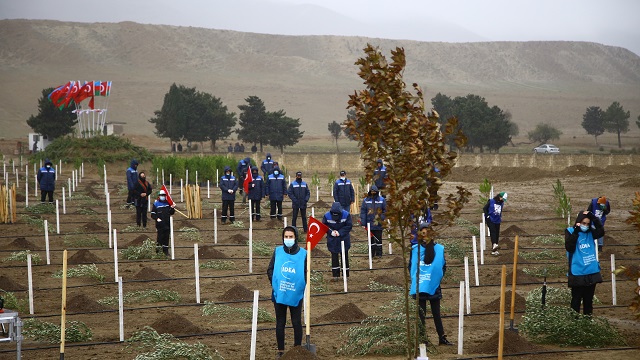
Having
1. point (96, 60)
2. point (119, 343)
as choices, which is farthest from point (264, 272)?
point (96, 60)

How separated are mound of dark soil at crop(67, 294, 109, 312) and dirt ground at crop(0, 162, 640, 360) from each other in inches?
0.8

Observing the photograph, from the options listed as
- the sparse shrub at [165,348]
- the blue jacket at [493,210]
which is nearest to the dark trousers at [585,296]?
the sparse shrub at [165,348]

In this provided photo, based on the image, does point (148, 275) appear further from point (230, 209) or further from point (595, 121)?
point (595, 121)

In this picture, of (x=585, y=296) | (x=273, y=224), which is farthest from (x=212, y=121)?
(x=585, y=296)

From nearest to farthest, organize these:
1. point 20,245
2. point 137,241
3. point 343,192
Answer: point 20,245 < point 137,241 < point 343,192

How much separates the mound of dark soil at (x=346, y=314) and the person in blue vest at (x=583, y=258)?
3056mm

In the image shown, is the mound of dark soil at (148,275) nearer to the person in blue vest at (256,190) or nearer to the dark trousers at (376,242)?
the dark trousers at (376,242)

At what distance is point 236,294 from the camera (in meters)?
15.2

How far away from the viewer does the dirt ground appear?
37.5 ft

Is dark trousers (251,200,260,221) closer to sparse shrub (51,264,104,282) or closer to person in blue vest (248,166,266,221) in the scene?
person in blue vest (248,166,266,221)

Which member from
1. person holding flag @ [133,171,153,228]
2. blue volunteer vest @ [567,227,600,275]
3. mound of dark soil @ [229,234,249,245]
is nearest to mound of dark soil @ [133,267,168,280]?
mound of dark soil @ [229,234,249,245]

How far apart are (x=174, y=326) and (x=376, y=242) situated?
8018 millimetres

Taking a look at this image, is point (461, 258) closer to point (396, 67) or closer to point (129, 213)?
Answer: point (396, 67)

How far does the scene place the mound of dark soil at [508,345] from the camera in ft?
35.1
